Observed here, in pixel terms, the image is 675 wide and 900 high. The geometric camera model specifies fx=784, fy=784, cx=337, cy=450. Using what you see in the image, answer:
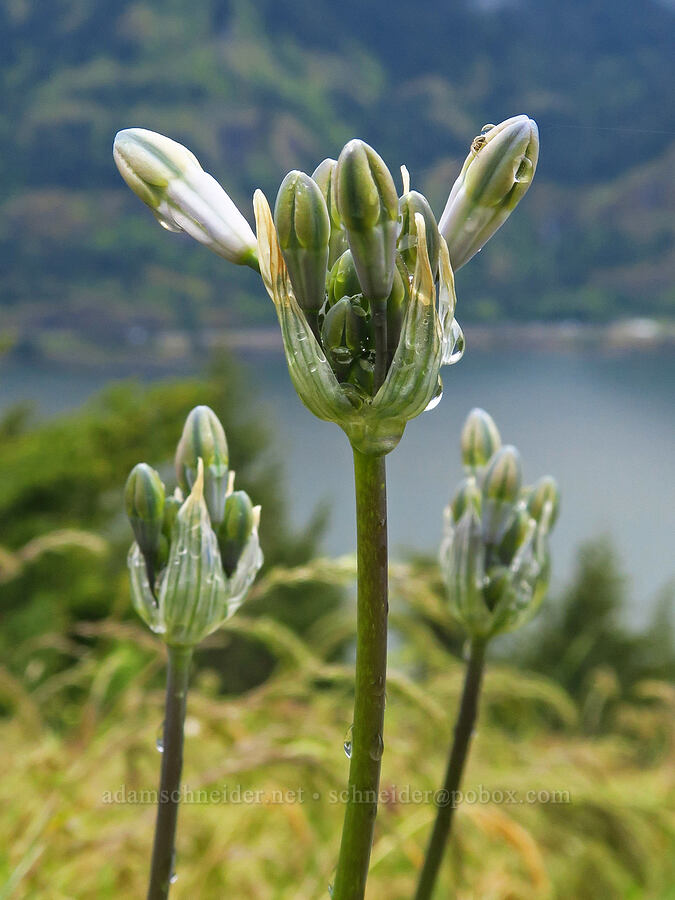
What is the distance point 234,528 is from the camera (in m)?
0.37

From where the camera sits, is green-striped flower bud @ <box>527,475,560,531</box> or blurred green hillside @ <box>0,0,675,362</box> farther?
blurred green hillside @ <box>0,0,675,362</box>

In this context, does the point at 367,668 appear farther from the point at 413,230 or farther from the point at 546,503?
the point at 546,503

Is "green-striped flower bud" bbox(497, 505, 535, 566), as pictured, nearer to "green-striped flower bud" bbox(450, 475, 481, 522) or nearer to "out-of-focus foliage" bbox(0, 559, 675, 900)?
"green-striped flower bud" bbox(450, 475, 481, 522)

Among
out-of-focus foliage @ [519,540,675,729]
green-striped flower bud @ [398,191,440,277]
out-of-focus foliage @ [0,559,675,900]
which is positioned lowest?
out-of-focus foliage @ [519,540,675,729]

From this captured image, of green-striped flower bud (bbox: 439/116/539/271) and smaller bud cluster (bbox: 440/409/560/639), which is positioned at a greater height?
green-striped flower bud (bbox: 439/116/539/271)

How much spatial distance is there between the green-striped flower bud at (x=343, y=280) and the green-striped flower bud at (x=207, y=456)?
133mm

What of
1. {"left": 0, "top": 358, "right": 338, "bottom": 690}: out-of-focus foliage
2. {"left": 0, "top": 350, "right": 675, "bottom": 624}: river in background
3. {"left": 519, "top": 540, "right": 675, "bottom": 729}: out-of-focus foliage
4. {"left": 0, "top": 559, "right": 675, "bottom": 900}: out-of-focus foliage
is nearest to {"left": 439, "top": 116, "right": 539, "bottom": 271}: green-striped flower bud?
{"left": 0, "top": 559, "right": 675, "bottom": 900}: out-of-focus foliage

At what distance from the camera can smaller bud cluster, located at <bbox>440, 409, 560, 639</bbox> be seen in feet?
1.41

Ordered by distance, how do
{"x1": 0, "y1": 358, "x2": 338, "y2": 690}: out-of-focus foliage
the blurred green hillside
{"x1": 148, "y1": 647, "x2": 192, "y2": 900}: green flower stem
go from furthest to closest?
the blurred green hillside → {"x1": 0, "y1": 358, "x2": 338, "y2": 690}: out-of-focus foliage → {"x1": 148, "y1": 647, "x2": 192, "y2": 900}: green flower stem

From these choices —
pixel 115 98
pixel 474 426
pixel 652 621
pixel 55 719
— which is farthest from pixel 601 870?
pixel 115 98

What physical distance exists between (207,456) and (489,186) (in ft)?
0.62

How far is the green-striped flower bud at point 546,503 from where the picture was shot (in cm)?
47

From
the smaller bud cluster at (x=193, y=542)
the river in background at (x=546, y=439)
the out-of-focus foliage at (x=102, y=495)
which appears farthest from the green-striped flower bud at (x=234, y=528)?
the river in background at (x=546, y=439)

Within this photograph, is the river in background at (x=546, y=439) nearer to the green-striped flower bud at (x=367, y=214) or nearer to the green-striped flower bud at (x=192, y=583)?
the green-striped flower bud at (x=192, y=583)
